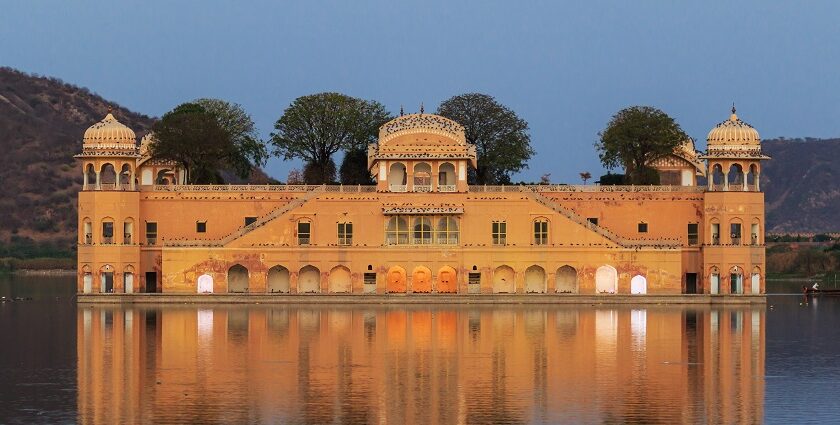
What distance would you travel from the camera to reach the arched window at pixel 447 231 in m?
67.2

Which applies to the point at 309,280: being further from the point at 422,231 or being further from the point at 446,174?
the point at 446,174

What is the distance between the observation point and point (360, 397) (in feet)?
105

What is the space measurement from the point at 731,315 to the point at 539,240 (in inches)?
407

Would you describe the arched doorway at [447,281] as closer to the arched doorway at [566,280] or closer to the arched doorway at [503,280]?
the arched doorway at [503,280]

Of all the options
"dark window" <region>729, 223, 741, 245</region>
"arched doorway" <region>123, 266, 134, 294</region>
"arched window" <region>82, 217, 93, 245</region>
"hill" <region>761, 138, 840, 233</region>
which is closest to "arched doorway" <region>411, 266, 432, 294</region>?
"arched doorway" <region>123, 266, 134, 294</region>

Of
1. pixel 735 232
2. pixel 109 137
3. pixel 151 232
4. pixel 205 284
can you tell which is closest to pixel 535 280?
pixel 735 232

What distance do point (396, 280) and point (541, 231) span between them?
20.7ft

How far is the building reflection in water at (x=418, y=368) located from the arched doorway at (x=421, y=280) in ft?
29.7

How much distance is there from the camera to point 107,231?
6812 centimetres

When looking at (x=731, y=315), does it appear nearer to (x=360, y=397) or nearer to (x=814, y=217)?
(x=360, y=397)

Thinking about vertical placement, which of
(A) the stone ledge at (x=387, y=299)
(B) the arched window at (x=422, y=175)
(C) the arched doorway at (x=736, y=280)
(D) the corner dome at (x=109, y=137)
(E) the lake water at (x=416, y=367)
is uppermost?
(D) the corner dome at (x=109, y=137)

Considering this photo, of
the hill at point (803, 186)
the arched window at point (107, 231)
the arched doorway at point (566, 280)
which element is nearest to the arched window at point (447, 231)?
the arched doorway at point (566, 280)

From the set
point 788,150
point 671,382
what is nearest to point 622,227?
point 671,382

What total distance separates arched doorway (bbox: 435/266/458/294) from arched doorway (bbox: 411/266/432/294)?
1.49 ft
